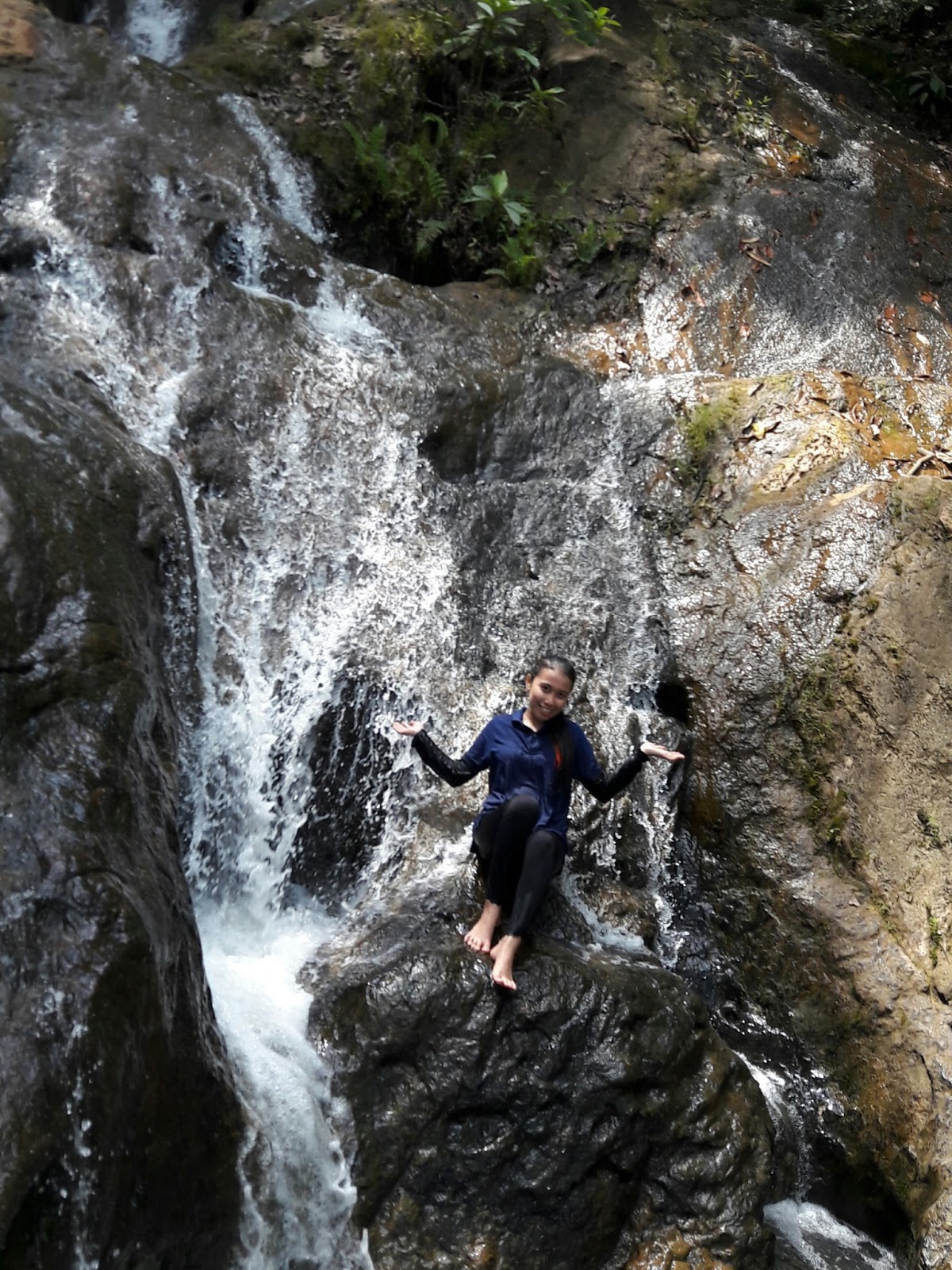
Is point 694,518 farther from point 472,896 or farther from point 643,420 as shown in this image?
point 472,896

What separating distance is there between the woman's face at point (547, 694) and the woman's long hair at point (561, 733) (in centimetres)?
2

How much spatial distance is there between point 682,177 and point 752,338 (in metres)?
1.80

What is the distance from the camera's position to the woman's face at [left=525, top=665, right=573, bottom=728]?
4.93 meters

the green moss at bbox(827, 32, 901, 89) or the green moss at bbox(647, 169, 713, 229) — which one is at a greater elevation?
the green moss at bbox(827, 32, 901, 89)

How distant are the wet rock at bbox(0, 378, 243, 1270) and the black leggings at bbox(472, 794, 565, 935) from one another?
1.31 m

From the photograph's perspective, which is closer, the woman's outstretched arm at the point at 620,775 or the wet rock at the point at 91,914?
the wet rock at the point at 91,914

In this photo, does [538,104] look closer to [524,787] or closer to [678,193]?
[678,193]

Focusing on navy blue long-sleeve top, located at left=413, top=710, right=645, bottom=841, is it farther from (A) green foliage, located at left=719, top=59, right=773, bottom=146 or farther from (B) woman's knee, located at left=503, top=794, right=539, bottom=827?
(A) green foliage, located at left=719, top=59, right=773, bottom=146

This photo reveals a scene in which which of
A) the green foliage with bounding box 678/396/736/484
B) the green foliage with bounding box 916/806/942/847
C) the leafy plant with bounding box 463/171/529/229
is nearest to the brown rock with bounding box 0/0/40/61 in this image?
the leafy plant with bounding box 463/171/529/229

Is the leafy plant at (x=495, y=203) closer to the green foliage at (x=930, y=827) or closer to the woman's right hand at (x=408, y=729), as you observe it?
the woman's right hand at (x=408, y=729)

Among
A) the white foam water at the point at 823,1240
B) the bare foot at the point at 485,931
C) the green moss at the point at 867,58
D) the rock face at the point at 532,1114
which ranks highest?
the green moss at the point at 867,58

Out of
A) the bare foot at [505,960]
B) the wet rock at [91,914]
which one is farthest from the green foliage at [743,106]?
the bare foot at [505,960]

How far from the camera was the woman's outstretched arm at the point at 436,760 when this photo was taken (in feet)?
16.2

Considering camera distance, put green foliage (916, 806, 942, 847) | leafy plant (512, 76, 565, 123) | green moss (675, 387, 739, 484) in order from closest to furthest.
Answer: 1. green foliage (916, 806, 942, 847)
2. green moss (675, 387, 739, 484)
3. leafy plant (512, 76, 565, 123)
